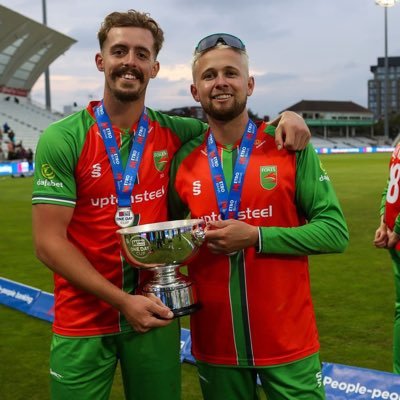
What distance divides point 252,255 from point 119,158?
684 millimetres

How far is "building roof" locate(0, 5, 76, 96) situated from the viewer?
4016 centimetres

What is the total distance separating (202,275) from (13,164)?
2404cm

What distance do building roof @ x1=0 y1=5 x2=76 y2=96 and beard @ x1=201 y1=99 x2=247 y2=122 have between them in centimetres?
3842

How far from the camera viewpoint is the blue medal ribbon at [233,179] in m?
2.30

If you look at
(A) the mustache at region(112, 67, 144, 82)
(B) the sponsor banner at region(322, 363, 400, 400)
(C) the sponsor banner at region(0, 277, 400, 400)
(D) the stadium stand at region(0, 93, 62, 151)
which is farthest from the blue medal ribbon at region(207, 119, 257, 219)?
(D) the stadium stand at region(0, 93, 62, 151)

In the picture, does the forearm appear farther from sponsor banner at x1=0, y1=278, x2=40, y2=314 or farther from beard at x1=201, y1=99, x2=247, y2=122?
sponsor banner at x1=0, y1=278, x2=40, y2=314

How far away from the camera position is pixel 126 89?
2348 mm

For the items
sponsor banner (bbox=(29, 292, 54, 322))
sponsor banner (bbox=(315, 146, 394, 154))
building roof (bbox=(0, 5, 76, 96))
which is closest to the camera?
sponsor banner (bbox=(29, 292, 54, 322))

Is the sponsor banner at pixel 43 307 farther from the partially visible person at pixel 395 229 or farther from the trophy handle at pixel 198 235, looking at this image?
the trophy handle at pixel 198 235

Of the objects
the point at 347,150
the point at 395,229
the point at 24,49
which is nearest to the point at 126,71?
the point at 395,229

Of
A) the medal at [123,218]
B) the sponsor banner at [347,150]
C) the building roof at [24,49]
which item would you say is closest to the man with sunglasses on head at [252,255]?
the medal at [123,218]

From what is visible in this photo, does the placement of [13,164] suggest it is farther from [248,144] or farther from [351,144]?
[351,144]

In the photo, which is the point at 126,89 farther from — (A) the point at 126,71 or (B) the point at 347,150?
(B) the point at 347,150

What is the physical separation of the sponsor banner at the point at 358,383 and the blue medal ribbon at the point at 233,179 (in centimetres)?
Result: 179
